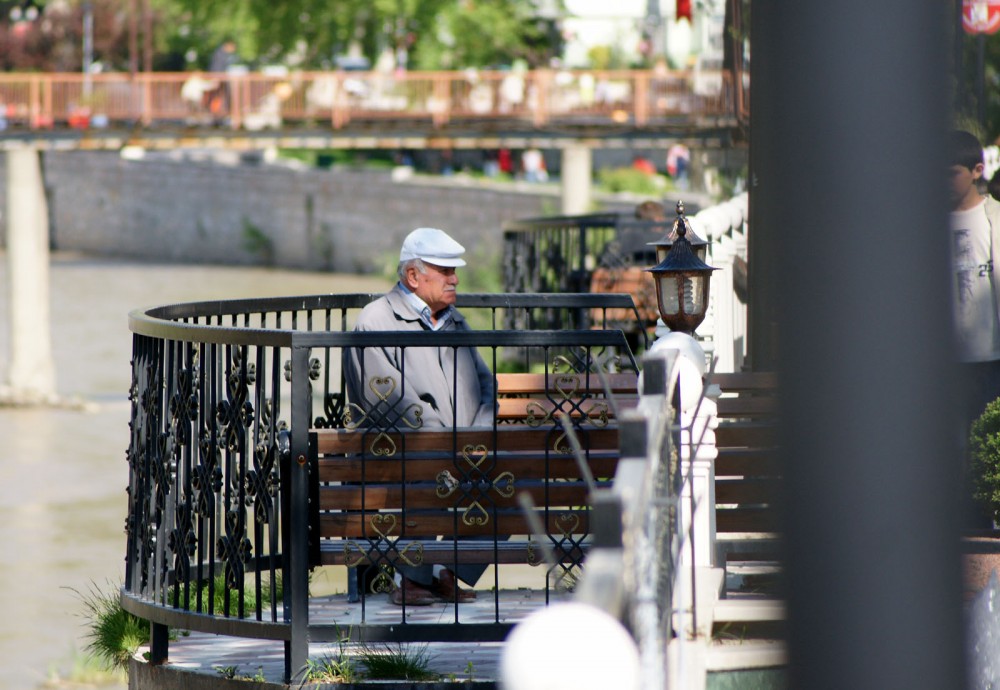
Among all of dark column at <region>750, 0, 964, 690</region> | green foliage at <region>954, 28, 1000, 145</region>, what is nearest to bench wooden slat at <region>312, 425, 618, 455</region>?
green foliage at <region>954, 28, 1000, 145</region>

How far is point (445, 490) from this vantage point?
489 cm

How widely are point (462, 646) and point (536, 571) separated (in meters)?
5.86

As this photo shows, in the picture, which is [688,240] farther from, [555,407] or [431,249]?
[555,407]

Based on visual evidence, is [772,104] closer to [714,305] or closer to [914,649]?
[914,649]

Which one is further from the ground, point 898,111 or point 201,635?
point 898,111

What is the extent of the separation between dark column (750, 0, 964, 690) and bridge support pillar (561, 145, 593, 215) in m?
31.4

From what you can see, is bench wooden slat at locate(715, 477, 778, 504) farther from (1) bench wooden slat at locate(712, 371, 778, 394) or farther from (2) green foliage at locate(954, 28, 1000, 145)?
(2) green foliage at locate(954, 28, 1000, 145)

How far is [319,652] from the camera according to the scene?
5.10 metres

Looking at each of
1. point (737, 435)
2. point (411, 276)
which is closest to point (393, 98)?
point (411, 276)

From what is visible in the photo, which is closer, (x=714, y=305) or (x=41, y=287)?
(x=714, y=305)

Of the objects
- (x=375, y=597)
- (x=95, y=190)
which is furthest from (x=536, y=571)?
(x=95, y=190)

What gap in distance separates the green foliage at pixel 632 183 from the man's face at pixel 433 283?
1281 inches

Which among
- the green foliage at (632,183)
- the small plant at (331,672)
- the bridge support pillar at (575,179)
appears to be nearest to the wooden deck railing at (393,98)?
the bridge support pillar at (575,179)

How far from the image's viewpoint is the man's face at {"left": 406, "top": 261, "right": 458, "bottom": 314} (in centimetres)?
592
